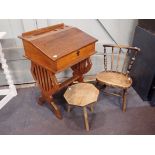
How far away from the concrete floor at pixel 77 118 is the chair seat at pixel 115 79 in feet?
1.23

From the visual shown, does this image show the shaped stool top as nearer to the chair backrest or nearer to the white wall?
the chair backrest

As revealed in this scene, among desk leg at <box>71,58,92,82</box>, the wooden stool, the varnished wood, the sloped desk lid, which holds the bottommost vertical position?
the wooden stool

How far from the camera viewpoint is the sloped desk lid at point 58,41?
158cm

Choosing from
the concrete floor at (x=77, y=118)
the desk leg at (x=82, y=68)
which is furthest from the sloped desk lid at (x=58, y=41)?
the concrete floor at (x=77, y=118)

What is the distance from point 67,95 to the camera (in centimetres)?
187

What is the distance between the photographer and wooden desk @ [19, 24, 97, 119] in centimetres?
158

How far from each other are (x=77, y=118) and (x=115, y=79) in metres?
0.68

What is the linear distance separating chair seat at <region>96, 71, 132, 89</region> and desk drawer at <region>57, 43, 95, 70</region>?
409mm

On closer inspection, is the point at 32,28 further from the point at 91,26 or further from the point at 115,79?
the point at 115,79

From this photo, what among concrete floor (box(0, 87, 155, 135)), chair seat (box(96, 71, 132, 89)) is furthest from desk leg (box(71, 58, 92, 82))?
concrete floor (box(0, 87, 155, 135))
